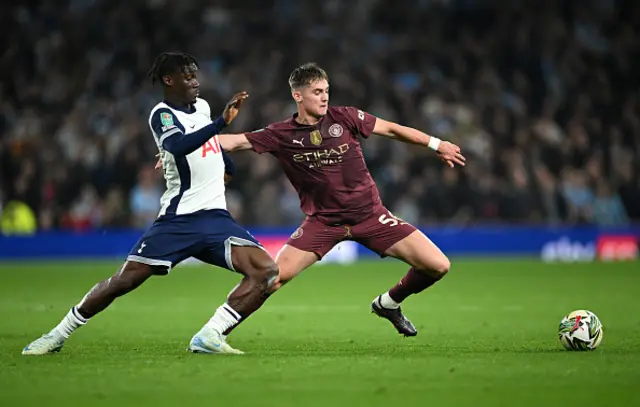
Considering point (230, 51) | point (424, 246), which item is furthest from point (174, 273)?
point (424, 246)

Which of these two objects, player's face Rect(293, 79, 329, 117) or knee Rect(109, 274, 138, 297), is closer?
knee Rect(109, 274, 138, 297)

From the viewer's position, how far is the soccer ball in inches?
316

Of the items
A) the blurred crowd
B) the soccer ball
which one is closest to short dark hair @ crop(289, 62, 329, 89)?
the soccer ball

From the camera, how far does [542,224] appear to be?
21500 millimetres

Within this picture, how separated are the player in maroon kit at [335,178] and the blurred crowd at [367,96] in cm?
1084

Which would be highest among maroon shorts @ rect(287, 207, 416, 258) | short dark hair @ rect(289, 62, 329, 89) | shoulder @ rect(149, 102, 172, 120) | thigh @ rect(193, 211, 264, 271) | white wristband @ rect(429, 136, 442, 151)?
short dark hair @ rect(289, 62, 329, 89)

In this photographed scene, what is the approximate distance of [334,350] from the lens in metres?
8.34

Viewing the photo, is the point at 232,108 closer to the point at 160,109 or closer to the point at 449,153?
the point at 160,109

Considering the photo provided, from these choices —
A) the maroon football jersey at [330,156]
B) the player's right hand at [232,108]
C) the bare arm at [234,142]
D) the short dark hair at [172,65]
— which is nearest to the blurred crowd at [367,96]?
the maroon football jersey at [330,156]

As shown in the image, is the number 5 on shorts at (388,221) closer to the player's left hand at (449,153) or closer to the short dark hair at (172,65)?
the player's left hand at (449,153)

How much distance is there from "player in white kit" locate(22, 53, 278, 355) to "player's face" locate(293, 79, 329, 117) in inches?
45.5

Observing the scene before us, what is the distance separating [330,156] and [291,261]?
0.94 metres

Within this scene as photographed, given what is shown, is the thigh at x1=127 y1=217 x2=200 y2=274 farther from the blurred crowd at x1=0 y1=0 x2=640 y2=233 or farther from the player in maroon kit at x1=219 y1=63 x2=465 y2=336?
the blurred crowd at x1=0 y1=0 x2=640 y2=233

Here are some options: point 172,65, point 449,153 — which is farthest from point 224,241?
point 449,153
